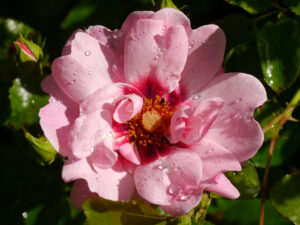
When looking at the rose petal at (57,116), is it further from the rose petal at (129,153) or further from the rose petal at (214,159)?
the rose petal at (214,159)

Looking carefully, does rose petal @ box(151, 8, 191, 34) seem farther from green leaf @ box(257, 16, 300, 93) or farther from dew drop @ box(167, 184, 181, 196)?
dew drop @ box(167, 184, 181, 196)

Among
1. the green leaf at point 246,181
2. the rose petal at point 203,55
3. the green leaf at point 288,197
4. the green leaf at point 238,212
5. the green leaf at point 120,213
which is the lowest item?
the green leaf at point 238,212

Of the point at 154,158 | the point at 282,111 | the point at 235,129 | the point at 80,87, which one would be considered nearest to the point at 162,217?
the point at 154,158

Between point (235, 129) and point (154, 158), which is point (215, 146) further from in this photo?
point (154, 158)

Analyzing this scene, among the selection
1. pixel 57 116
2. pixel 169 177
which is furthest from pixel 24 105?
pixel 169 177

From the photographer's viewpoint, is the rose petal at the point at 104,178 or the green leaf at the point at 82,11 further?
the green leaf at the point at 82,11

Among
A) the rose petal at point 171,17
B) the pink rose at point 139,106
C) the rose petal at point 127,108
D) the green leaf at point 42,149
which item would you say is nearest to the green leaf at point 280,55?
the pink rose at point 139,106

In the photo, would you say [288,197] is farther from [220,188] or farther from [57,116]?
[57,116]

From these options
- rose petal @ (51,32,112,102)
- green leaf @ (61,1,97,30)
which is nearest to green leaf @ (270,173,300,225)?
rose petal @ (51,32,112,102)
